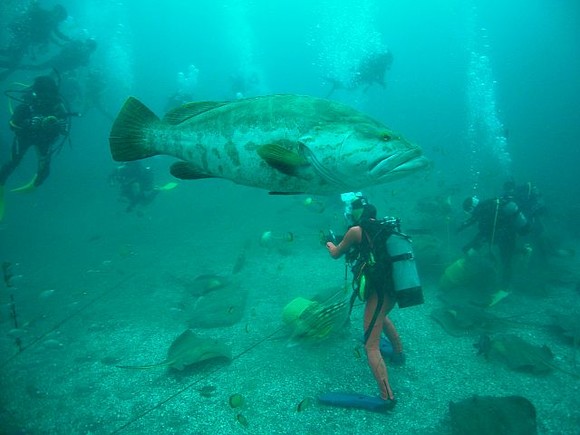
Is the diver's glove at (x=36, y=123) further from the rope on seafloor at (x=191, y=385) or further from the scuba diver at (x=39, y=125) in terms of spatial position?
→ the rope on seafloor at (x=191, y=385)

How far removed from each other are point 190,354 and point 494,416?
4.67 metres

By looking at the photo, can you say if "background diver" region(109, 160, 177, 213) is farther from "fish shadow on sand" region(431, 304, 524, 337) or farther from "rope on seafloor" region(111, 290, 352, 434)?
"fish shadow on sand" region(431, 304, 524, 337)

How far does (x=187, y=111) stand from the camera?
2111 millimetres

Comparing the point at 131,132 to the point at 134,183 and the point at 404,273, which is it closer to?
the point at 404,273

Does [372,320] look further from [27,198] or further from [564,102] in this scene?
[564,102]

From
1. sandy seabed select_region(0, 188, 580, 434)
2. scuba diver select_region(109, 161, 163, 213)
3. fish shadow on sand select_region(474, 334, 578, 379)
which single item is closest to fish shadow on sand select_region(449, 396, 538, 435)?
sandy seabed select_region(0, 188, 580, 434)

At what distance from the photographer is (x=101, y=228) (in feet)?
58.4

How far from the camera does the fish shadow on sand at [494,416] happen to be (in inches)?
148

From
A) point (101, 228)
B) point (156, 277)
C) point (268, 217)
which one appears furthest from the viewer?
point (101, 228)

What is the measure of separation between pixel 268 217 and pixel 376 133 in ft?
46.1

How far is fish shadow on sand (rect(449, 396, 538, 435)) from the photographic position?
3.76m

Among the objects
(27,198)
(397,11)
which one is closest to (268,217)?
(27,198)

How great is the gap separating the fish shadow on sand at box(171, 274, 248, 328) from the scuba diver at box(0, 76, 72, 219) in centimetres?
457

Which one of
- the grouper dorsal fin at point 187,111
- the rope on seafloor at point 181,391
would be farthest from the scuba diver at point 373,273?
the grouper dorsal fin at point 187,111
